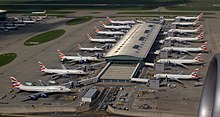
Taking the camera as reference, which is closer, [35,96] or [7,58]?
[35,96]

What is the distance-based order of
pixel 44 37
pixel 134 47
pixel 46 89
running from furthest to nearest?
pixel 44 37
pixel 134 47
pixel 46 89

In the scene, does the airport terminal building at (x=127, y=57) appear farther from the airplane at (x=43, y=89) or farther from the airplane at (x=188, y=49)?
the airplane at (x=43, y=89)

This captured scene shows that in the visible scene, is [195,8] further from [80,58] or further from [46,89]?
[46,89]

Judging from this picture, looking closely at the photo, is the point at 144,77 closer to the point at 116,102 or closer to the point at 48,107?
the point at 116,102

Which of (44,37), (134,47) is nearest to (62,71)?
(134,47)

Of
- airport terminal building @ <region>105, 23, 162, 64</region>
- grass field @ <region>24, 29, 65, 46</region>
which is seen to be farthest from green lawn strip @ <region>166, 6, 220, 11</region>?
grass field @ <region>24, 29, 65, 46</region>

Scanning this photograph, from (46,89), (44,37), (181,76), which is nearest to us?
Answer: (46,89)

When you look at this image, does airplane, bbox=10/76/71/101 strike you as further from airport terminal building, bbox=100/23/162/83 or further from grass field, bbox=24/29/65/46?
grass field, bbox=24/29/65/46
